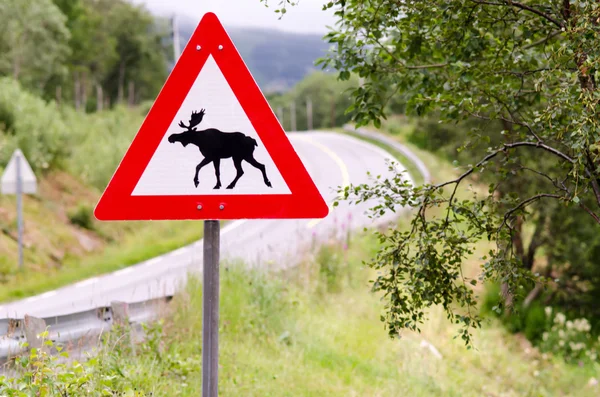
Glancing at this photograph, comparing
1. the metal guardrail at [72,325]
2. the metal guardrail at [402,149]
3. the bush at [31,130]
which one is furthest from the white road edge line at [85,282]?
the bush at [31,130]

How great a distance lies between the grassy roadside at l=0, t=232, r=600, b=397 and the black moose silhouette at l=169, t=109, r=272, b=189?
121 centimetres

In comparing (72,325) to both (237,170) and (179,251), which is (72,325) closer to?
(237,170)

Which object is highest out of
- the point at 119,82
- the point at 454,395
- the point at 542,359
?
the point at 119,82

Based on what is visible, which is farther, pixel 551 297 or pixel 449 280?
pixel 551 297

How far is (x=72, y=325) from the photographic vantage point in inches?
178

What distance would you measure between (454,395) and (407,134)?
29.0 m

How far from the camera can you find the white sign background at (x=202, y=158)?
261cm

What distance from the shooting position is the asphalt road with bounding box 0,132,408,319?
7848 mm

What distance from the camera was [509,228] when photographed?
3.63m

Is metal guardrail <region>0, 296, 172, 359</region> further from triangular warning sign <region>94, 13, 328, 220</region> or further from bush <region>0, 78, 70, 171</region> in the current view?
bush <region>0, 78, 70, 171</region>

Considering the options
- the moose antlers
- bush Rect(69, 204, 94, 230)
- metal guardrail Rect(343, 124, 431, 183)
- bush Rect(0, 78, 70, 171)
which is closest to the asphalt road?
metal guardrail Rect(343, 124, 431, 183)

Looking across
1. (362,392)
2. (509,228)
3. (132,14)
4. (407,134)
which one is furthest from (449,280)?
(132,14)

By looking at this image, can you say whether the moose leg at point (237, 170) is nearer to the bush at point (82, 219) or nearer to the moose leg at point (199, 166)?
the moose leg at point (199, 166)

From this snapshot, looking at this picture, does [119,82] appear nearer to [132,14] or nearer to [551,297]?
[132,14]
